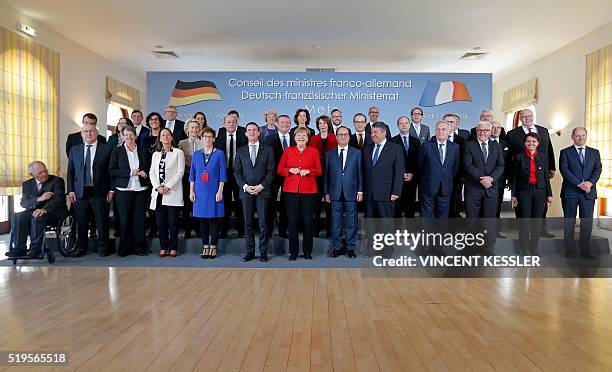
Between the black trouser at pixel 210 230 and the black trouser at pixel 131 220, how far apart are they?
708 mm

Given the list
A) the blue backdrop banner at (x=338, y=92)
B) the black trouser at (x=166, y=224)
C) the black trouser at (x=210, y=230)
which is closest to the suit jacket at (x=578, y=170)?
the blue backdrop banner at (x=338, y=92)

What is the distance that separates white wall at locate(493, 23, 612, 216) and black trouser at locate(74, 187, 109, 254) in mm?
7215

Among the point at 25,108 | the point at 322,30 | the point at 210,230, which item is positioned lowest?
the point at 210,230

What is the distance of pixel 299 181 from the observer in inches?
197

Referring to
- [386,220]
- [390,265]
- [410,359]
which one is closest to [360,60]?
[386,220]

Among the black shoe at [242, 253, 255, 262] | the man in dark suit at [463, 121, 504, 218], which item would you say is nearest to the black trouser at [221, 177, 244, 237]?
the black shoe at [242, 253, 255, 262]

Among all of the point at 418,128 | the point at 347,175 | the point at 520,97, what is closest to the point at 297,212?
the point at 347,175

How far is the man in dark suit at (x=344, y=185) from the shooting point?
5.03 m

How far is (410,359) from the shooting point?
94.3 inches

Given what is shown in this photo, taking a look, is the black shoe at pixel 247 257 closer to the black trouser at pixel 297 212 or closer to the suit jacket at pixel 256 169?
the black trouser at pixel 297 212

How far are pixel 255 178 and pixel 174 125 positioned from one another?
158 cm

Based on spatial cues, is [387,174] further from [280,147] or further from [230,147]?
[230,147]

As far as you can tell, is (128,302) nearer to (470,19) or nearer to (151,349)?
(151,349)

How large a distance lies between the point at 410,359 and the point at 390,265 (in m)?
2.06
